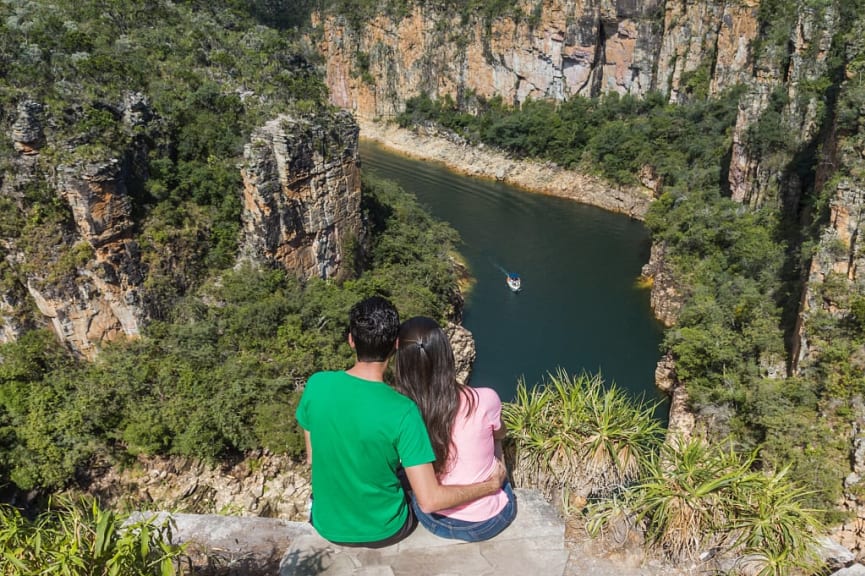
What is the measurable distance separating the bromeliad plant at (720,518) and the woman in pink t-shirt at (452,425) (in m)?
1.23

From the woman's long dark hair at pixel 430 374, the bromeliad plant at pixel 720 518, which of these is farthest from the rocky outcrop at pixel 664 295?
the woman's long dark hair at pixel 430 374

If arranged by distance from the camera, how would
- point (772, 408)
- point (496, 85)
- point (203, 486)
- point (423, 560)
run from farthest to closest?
point (496, 85) < point (772, 408) < point (203, 486) < point (423, 560)

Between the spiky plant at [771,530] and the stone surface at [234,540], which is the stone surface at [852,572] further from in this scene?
the stone surface at [234,540]

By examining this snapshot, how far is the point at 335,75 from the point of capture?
59781mm

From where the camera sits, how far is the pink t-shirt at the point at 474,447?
11.3ft

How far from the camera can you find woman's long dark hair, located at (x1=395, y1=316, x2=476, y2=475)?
3180 mm

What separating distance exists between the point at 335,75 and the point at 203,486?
177ft

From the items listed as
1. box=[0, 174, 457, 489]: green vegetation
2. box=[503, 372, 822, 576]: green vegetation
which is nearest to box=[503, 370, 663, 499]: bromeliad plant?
box=[503, 372, 822, 576]: green vegetation

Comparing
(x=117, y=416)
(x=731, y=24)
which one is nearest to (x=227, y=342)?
(x=117, y=416)

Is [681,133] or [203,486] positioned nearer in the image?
[203,486]

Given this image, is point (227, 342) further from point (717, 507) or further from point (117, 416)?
point (717, 507)

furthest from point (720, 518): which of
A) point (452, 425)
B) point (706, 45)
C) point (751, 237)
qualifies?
point (706, 45)

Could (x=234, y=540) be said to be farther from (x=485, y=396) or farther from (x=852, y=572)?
(x=852, y=572)

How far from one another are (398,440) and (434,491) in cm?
33
